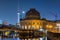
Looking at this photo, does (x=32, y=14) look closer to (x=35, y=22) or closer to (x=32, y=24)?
(x=35, y=22)

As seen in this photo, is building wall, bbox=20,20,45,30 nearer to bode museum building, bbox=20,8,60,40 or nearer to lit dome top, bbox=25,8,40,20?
bode museum building, bbox=20,8,60,40

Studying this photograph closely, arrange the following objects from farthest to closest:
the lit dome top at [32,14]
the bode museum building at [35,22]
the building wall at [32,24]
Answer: the lit dome top at [32,14] < the building wall at [32,24] < the bode museum building at [35,22]

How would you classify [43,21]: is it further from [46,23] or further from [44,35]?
[44,35]

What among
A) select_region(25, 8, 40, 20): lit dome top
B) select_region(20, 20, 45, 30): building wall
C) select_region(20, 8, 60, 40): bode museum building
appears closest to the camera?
select_region(20, 8, 60, 40): bode museum building

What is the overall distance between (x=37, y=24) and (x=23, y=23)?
4040 mm

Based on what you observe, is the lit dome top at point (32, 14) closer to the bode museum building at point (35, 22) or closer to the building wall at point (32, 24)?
the bode museum building at point (35, 22)

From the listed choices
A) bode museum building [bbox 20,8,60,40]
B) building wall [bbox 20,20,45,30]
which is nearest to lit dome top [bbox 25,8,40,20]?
bode museum building [bbox 20,8,60,40]

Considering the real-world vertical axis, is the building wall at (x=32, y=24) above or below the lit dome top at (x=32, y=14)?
below

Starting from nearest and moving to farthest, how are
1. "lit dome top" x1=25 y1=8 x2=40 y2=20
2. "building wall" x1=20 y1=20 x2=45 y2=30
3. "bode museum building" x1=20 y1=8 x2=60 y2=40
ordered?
1. "bode museum building" x1=20 y1=8 x2=60 y2=40
2. "building wall" x1=20 y1=20 x2=45 y2=30
3. "lit dome top" x1=25 y1=8 x2=40 y2=20

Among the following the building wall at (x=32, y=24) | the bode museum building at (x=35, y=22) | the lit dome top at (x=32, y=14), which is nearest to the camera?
the bode museum building at (x=35, y=22)

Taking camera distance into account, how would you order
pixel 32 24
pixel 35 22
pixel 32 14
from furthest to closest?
pixel 32 14, pixel 32 24, pixel 35 22

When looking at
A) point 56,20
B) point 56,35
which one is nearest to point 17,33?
point 56,20

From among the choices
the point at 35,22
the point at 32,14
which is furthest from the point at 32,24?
the point at 32,14

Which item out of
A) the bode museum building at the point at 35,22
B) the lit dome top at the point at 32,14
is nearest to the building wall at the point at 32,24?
the bode museum building at the point at 35,22
